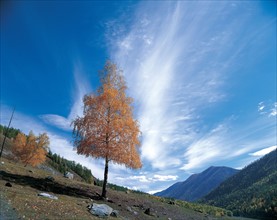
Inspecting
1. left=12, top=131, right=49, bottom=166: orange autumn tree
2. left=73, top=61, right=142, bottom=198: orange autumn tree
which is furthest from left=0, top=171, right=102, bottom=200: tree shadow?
left=12, top=131, right=49, bottom=166: orange autumn tree

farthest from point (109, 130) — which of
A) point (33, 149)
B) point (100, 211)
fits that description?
point (33, 149)

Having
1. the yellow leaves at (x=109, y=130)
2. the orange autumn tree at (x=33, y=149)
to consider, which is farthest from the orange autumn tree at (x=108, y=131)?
the orange autumn tree at (x=33, y=149)

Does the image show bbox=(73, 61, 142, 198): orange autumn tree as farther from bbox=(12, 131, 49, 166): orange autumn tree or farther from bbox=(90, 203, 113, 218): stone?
bbox=(12, 131, 49, 166): orange autumn tree

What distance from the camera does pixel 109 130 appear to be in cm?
2922

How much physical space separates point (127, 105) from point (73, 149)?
9092 millimetres

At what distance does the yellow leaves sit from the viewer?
2911cm

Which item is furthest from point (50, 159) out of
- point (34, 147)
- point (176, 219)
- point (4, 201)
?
point (4, 201)

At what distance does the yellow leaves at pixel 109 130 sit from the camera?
2911 centimetres

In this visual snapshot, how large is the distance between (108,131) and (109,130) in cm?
19

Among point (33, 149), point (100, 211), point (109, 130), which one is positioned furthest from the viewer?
point (33, 149)

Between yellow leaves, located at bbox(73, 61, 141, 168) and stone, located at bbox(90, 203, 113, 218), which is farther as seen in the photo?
yellow leaves, located at bbox(73, 61, 141, 168)

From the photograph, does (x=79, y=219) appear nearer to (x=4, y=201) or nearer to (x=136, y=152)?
(x=4, y=201)

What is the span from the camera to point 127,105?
30.9m

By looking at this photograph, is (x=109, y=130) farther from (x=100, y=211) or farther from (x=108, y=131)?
(x=100, y=211)
